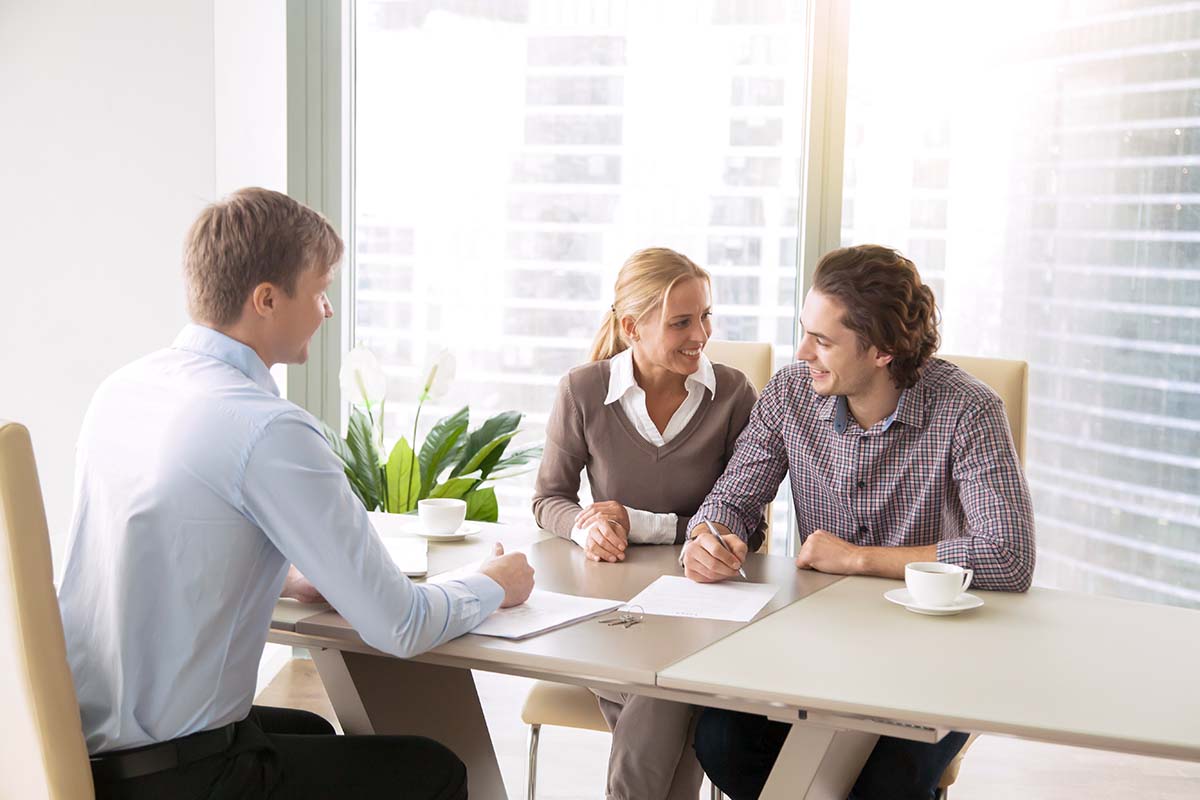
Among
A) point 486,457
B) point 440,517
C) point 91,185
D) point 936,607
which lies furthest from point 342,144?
point 936,607

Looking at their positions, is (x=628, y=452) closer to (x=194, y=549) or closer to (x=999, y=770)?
(x=194, y=549)

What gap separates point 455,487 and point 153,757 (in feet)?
Result: 4.78

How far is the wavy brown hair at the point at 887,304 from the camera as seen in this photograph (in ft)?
6.73

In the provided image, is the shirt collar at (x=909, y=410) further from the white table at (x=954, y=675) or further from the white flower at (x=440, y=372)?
the white flower at (x=440, y=372)

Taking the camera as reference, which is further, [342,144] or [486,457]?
[342,144]

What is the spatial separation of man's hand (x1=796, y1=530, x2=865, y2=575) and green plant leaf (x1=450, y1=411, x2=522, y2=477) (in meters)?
1.23

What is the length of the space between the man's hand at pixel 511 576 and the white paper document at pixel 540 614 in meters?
0.01

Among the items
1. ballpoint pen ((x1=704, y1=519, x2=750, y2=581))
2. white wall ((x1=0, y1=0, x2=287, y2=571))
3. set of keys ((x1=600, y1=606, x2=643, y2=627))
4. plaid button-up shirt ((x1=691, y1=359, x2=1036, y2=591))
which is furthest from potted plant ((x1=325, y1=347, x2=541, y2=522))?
set of keys ((x1=600, y1=606, x2=643, y2=627))

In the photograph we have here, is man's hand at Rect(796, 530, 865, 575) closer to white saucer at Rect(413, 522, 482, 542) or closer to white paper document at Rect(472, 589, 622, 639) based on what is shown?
white paper document at Rect(472, 589, 622, 639)

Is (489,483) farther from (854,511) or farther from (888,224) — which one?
(854,511)

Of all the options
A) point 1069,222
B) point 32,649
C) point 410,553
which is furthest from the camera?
point 1069,222

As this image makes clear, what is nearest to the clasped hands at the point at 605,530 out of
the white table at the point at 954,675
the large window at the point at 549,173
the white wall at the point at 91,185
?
the white table at the point at 954,675

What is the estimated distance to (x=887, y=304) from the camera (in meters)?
2.06

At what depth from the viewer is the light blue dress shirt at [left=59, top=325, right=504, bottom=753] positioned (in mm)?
1411
